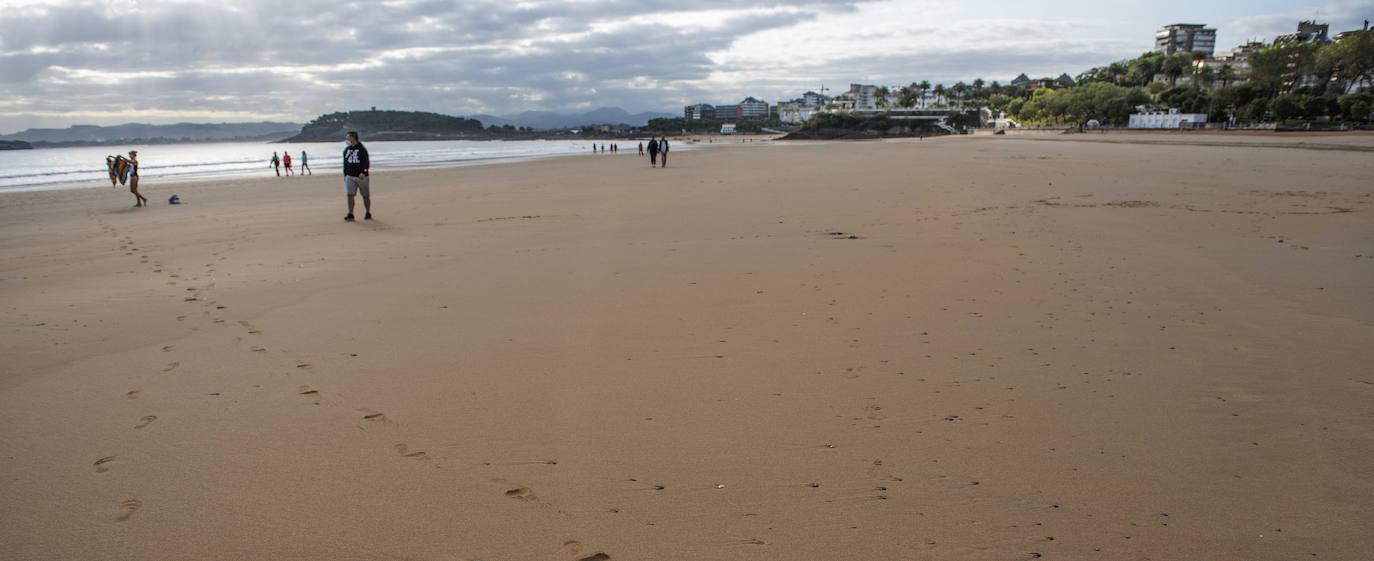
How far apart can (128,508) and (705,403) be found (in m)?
2.17

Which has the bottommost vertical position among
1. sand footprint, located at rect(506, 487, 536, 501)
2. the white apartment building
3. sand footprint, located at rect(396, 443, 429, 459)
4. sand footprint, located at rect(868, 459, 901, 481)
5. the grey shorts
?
sand footprint, located at rect(506, 487, 536, 501)

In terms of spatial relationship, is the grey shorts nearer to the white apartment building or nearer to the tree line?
the tree line

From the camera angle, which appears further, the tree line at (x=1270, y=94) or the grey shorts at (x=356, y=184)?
the tree line at (x=1270, y=94)

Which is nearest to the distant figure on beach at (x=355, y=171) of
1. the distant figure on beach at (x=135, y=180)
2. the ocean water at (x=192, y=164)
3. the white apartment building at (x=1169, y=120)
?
the distant figure on beach at (x=135, y=180)

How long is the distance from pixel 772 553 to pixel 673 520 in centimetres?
35

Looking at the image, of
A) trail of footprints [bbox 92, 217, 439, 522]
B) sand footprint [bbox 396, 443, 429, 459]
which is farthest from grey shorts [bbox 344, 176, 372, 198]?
sand footprint [bbox 396, 443, 429, 459]

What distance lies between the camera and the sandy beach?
213cm

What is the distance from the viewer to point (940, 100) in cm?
18788

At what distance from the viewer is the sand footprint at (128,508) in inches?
87.0

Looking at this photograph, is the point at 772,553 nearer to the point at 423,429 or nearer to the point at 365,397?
the point at 423,429

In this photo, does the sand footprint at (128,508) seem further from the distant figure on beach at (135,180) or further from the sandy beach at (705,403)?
the distant figure on beach at (135,180)

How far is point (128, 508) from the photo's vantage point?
7.44ft

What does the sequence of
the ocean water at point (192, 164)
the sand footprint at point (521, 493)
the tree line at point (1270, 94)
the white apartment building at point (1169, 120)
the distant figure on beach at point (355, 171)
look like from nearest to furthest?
the sand footprint at point (521, 493) → the distant figure on beach at point (355, 171) → the ocean water at point (192, 164) → the tree line at point (1270, 94) → the white apartment building at point (1169, 120)

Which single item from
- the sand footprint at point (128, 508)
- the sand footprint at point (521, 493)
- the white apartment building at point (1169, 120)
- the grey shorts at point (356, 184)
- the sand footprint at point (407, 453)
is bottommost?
the sand footprint at point (128, 508)
